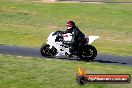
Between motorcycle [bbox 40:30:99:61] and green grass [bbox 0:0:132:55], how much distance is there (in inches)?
277

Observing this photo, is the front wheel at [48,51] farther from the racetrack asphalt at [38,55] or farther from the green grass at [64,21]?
the green grass at [64,21]

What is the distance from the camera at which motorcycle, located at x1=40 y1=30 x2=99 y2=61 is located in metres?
Result: 22.2

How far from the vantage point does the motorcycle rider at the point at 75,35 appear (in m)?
22.0

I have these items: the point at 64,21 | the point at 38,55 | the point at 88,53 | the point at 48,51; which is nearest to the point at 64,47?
the point at 48,51

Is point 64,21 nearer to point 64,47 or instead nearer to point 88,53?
point 64,47

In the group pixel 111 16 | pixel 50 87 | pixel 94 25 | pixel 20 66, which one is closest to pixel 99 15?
pixel 111 16

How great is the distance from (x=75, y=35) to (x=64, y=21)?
2479 cm

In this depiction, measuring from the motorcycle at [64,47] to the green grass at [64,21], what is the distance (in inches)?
277

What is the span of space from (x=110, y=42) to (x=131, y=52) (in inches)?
211

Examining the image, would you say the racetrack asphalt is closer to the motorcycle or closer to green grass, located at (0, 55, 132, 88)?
the motorcycle

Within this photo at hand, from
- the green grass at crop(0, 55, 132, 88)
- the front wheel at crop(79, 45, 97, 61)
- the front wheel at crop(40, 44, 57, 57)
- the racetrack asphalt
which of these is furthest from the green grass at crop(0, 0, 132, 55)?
the green grass at crop(0, 55, 132, 88)

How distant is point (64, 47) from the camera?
22484mm

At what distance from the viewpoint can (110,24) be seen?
4606 cm

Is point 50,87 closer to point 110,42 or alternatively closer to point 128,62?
point 128,62
